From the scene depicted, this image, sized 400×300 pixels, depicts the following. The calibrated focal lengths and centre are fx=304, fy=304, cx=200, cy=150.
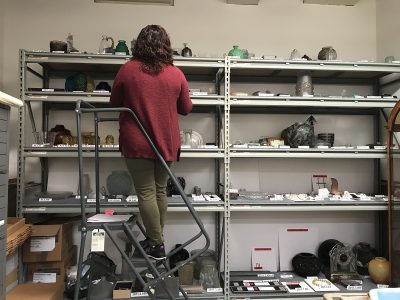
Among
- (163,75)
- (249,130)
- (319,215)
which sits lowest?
(319,215)

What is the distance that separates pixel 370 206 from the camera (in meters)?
2.68

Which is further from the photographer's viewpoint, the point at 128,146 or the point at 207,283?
the point at 207,283

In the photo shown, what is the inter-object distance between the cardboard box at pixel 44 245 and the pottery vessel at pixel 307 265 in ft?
7.00

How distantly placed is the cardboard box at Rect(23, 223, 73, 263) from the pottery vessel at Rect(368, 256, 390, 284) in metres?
2.69

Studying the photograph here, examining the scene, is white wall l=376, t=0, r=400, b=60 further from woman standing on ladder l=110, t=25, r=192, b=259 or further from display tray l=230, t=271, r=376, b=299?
woman standing on ladder l=110, t=25, r=192, b=259

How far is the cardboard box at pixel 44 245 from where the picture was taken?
2420 millimetres

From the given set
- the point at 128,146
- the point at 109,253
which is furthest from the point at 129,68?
the point at 109,253

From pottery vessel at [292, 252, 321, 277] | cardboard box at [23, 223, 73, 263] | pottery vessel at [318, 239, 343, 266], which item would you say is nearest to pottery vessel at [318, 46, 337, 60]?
pottery vessel at [318, 239, 343, 266]

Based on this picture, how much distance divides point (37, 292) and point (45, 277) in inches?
9.4

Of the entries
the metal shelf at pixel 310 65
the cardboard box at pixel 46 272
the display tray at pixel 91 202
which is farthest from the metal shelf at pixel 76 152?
the cardboard box at pixel 46 272

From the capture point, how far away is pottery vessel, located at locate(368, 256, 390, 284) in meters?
2.64

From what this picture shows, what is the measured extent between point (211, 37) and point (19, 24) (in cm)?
188

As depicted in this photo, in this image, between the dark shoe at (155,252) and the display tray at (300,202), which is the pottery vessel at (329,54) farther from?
the dark shoe at (155,252)

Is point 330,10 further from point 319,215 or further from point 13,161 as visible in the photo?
point 13,161
